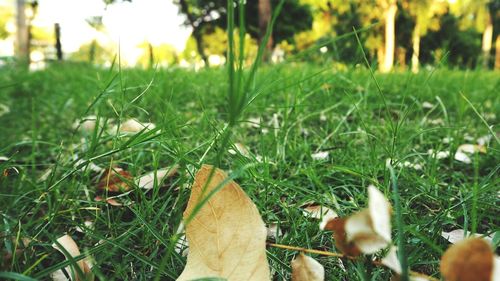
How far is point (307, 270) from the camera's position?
58cm

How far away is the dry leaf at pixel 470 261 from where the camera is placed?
38 cm

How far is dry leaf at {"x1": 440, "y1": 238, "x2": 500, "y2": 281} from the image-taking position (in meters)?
0.38

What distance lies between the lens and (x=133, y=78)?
285cm

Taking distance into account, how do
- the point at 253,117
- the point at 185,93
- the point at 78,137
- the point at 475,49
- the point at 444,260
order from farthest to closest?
the point at 475,49
the point at 185,93
the point at 253,117
the point at 78,137
the point at 444,260

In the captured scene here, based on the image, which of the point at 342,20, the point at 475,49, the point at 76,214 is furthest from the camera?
the point at 475,49

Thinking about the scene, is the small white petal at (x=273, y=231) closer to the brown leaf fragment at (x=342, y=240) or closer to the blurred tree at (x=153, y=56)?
the brown leaf fragment at (x=342, y=240)

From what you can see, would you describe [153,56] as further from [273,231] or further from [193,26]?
[193,26]

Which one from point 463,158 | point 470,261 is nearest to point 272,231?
point 470,261

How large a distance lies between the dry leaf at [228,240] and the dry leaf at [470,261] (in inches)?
9.0

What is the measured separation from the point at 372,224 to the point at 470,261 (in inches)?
3.6

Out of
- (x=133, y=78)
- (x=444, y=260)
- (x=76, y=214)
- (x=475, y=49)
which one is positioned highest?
(x=475, y=49)

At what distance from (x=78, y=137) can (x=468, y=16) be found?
14886mm

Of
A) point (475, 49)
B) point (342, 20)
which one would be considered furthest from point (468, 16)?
point (475, 49)

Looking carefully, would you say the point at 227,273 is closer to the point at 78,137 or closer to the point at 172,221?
A: the point at 172,221
